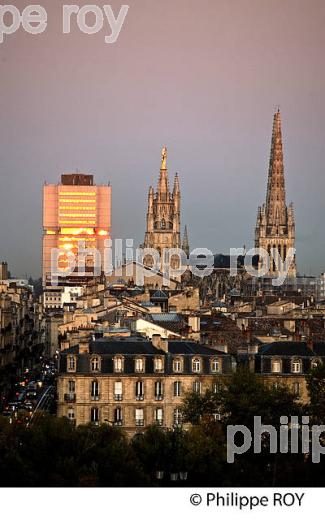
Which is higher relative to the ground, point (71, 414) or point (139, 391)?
point (139, 391)

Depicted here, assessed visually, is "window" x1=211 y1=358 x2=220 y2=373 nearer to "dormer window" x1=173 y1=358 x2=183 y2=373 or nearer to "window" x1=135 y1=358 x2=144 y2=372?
"dormer window" x1=173 y1=358 x2=183 y2=373

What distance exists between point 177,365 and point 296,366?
13.8ft

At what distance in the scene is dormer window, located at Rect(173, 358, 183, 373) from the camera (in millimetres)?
59325

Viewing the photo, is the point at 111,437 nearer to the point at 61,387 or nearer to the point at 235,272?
the point at 61,387

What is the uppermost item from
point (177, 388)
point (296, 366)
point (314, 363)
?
point (314, 363)

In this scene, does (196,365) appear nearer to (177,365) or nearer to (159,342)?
(177,365)

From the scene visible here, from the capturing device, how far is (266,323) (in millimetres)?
83938

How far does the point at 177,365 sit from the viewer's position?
195ft

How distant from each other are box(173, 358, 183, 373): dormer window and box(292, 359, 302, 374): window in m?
3.97

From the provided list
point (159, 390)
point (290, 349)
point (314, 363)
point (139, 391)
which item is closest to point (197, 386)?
point (159, 390)

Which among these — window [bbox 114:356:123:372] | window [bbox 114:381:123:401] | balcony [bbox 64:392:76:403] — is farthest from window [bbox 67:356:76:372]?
window [bbox 114:381:123:401]

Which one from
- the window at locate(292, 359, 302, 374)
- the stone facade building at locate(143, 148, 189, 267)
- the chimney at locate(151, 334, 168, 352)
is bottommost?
the window at locate(292, 359, 302, 374)

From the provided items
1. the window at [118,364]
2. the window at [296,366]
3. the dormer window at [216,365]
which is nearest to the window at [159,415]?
the window at [118,364]

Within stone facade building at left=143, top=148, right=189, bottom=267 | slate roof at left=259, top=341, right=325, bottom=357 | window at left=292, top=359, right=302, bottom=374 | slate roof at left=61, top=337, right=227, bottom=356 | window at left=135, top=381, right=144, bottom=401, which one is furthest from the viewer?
stone facade building at left=143, top=148, right=189, bottom=267
